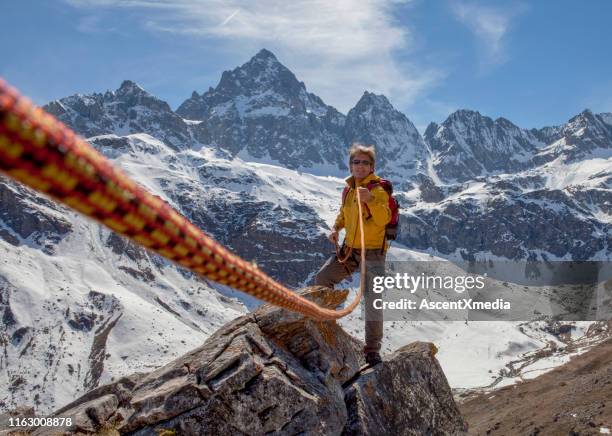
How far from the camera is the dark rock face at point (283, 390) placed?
9.04 metres

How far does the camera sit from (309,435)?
936 cm

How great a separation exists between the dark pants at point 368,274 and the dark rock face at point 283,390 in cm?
57

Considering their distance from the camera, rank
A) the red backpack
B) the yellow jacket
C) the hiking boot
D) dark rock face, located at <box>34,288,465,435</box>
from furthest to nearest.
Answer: the hiking boot < the red backpack < the yellow jacket < dark rock face, located at <box>34,288,465,435</box>

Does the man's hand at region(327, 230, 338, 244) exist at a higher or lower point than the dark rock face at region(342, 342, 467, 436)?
higher

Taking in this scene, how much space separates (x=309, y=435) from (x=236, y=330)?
9.40 feet

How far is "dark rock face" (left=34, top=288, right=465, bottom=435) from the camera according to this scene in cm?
904

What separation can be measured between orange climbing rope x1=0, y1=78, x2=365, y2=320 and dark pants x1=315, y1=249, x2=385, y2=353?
830cm

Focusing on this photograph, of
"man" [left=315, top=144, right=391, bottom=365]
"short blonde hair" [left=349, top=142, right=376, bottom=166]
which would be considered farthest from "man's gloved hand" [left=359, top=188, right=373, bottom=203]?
"short blonde hair" [left=349, top=142, right=376, bottom=166]

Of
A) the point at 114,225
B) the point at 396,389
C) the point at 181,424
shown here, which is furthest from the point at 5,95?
the point at 396,389

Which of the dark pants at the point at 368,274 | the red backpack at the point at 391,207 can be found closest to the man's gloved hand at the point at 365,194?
the red backpack at the point at 391,207

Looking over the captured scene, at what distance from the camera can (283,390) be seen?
374 inches

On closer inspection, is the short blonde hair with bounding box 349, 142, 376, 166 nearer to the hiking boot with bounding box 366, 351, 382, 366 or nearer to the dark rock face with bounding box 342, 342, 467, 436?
the hiking boot with bounding box 366, 351, 382, 366

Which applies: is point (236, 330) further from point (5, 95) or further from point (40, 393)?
point (40, 393)

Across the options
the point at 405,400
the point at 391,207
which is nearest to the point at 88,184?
the point at 391,207
